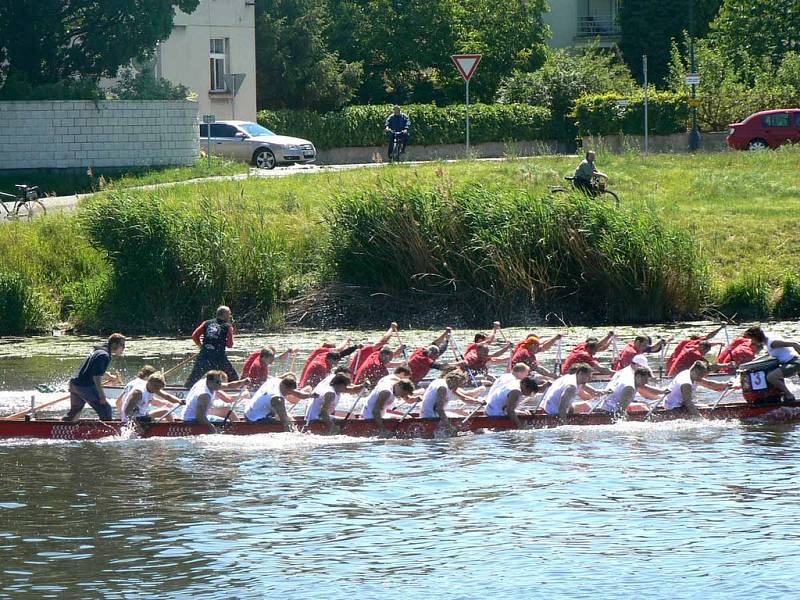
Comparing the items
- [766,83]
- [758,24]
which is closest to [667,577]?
[766,83]

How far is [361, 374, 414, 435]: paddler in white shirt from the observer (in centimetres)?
1888

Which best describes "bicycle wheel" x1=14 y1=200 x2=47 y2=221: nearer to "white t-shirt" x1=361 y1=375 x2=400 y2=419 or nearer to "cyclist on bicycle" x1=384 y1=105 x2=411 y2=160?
"cyclist on bicycle" x1=384 y1=105 x2=411 y2=160

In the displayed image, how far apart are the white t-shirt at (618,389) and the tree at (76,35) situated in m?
24.5

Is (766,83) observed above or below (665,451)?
above

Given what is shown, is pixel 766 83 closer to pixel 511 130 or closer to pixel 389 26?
pixel 511 130

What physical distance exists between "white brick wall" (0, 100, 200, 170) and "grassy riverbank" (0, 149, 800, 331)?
9236mm

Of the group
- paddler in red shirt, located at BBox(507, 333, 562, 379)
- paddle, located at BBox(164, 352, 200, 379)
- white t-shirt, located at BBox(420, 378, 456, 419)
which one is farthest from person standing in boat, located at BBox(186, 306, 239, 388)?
paddler in red shirt, located at BBox(507, 333, 562, 379)


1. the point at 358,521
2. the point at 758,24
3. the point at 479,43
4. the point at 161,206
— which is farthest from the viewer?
the point at 479,43

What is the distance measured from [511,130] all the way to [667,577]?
42468mm

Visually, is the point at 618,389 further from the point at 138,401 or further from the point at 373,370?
the point at 138,401

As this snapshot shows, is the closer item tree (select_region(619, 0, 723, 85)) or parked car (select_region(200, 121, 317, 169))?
parked car (select_region(200, 121, 317, 169))

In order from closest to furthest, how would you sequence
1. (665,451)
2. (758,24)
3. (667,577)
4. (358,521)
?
(667,577)
(358,521)
(665,451)
(758,24)

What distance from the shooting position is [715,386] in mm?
19953

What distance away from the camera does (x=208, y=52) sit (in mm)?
50875
